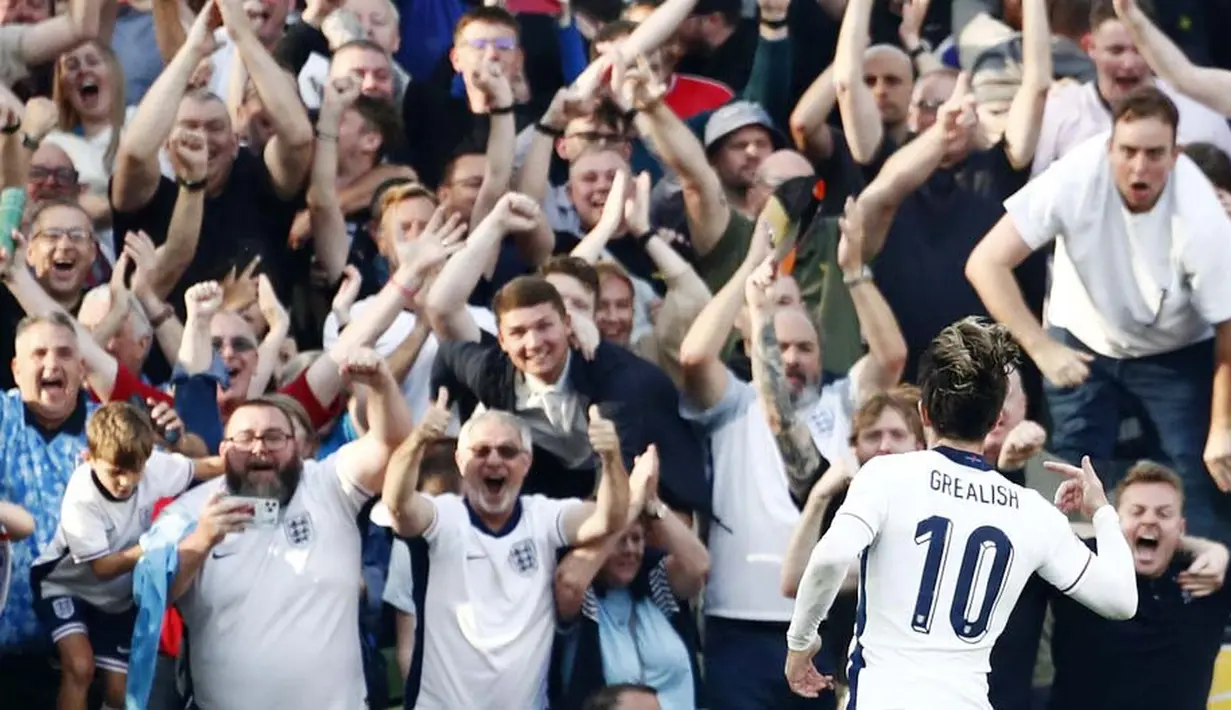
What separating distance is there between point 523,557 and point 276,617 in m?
0.94

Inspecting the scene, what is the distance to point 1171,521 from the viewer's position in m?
9.45

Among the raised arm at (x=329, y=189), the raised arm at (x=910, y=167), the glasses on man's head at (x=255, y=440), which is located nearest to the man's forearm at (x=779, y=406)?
the raised arm at (x=910, y=167)

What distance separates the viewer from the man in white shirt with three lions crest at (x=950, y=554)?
669 cm

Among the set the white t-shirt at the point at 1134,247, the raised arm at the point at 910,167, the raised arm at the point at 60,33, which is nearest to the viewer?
the white t-shirt at the point at 1134,247

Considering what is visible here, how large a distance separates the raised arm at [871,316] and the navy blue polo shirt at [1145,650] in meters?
1.18

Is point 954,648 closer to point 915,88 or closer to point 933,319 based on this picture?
point 933,319

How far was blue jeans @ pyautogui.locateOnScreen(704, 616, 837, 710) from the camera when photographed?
32.0 ft

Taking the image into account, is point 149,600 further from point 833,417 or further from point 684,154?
point 684,154

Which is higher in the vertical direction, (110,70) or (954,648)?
(110,70)

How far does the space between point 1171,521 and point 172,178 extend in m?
4.55

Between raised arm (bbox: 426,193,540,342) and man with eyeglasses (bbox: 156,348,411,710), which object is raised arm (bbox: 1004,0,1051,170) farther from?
man with eyeglasses (bbox: 156,348,411,710)

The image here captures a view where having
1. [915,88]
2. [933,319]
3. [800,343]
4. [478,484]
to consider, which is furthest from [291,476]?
[915,88]

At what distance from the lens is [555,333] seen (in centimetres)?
961

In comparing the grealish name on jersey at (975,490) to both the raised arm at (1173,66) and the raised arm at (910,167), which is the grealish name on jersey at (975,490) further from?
the raised arm at (1173,66)
